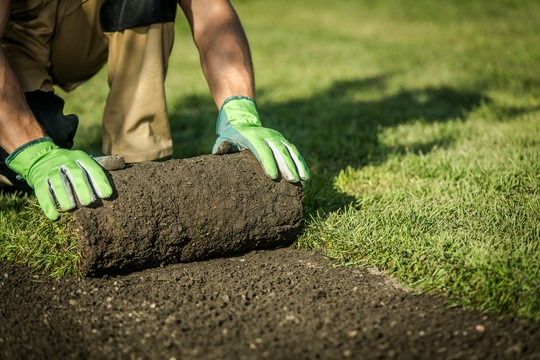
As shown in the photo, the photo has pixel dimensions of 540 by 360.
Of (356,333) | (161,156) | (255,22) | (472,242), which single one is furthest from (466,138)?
(255,22)

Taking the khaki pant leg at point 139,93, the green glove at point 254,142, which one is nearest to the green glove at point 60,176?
the green glove at point 254,142

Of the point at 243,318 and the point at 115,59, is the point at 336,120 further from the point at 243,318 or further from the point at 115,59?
the point at 243,318

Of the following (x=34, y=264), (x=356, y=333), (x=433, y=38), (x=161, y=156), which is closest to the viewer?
(x=356, y=333)

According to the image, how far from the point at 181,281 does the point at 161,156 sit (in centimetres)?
110

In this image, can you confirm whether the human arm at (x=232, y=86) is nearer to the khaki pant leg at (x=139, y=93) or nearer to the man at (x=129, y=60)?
the man at (x=129, y=60)

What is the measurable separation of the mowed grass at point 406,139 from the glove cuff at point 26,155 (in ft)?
0.69

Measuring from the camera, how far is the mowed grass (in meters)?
2.42

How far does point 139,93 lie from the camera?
3.20 metres

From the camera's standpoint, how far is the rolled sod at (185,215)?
2316mm

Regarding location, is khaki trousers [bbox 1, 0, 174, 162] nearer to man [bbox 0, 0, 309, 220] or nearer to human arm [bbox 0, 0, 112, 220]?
man [bbox 0, 0, 309, 220]

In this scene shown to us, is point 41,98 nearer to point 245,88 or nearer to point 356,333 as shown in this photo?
point 245,88

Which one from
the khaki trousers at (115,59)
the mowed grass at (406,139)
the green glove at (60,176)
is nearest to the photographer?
the green glove at (60,176)

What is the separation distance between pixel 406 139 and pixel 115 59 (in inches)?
81.9

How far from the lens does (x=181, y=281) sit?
2369 mm
